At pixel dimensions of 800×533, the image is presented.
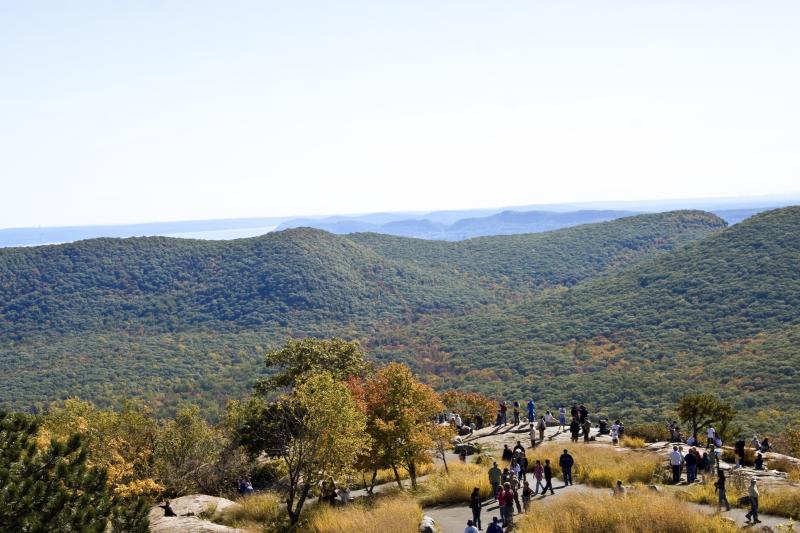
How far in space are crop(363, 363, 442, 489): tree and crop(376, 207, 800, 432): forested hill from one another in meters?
27.6

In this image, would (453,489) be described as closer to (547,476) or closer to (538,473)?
(538,473)

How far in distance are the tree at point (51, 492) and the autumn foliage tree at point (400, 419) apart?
935cm

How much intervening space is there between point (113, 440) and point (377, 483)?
10279 millimetres

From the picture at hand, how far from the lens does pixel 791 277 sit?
77.4m

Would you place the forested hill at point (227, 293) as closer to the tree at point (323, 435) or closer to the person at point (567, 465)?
the tree at point (323, 435)

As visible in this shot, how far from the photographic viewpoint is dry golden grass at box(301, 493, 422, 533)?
15695 mm

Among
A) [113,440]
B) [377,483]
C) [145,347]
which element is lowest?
[145,347]

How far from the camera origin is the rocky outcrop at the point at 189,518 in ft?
56.4

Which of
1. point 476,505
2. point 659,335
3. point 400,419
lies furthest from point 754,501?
point 659,335

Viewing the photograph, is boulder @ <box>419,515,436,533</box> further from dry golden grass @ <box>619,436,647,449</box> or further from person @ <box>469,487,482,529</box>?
dry golden grass @ <box>619,436,647,449</box>

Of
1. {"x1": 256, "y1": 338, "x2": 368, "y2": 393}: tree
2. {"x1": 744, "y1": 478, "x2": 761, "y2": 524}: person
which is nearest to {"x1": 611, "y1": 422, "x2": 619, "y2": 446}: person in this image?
{"x1": 744, "y1": 478, "x2": 761, "y2": 524}: person

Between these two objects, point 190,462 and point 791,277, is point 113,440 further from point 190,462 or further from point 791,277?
point 791,277

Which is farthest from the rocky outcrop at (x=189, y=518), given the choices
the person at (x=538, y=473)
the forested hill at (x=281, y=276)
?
the forested hill at (x=281, y=276)

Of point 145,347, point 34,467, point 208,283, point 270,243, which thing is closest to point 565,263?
point 270,243
